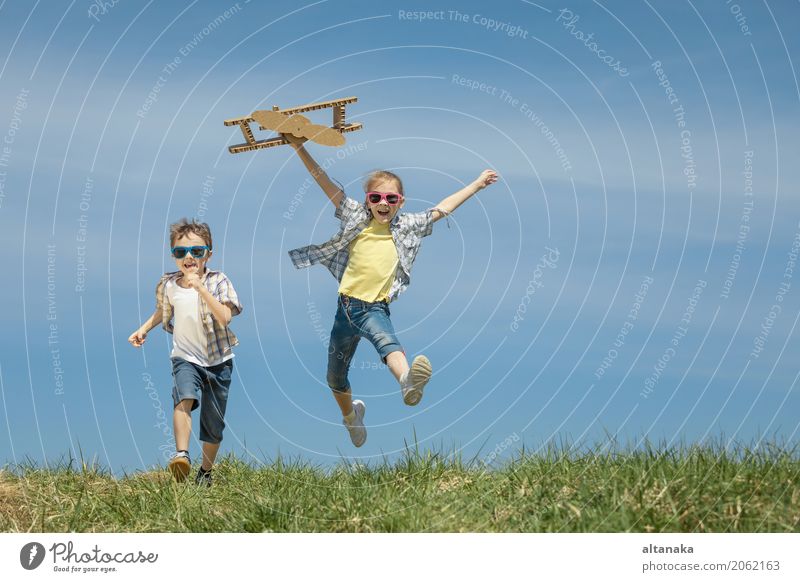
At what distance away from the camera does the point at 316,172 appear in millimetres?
10250

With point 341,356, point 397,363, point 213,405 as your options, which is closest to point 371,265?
point 341,356

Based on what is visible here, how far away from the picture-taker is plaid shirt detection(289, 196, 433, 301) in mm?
10469

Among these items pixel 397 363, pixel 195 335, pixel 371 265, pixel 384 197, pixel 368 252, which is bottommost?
pixel 397 363

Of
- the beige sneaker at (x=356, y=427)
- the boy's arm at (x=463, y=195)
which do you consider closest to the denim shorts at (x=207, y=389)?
the beige sneaker at (x=356, y=427)

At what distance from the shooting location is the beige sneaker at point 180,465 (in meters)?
9.92

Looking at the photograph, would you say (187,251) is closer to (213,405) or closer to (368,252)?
(213,405)

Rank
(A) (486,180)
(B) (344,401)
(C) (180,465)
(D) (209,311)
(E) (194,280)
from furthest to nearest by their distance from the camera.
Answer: (B) (344,401) < (A) (486,180) < (D) (209,311) < (C) (180,465) < (E) (194,280)

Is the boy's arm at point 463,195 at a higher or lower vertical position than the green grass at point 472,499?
higher

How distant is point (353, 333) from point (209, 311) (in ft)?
5.21

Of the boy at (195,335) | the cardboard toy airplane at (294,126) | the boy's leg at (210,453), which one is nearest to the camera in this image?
the cardboard toy airplane at (294,126)

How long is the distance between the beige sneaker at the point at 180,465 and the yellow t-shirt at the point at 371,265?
245cm

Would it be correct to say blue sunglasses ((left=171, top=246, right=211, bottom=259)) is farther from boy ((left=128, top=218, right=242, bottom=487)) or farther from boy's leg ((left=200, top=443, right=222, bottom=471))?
boy's leg ((left=200, top=443, right=222, bottom=471))

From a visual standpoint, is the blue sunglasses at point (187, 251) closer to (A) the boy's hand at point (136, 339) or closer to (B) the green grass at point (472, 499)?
(A) the boy's hand at point (136, 339)
